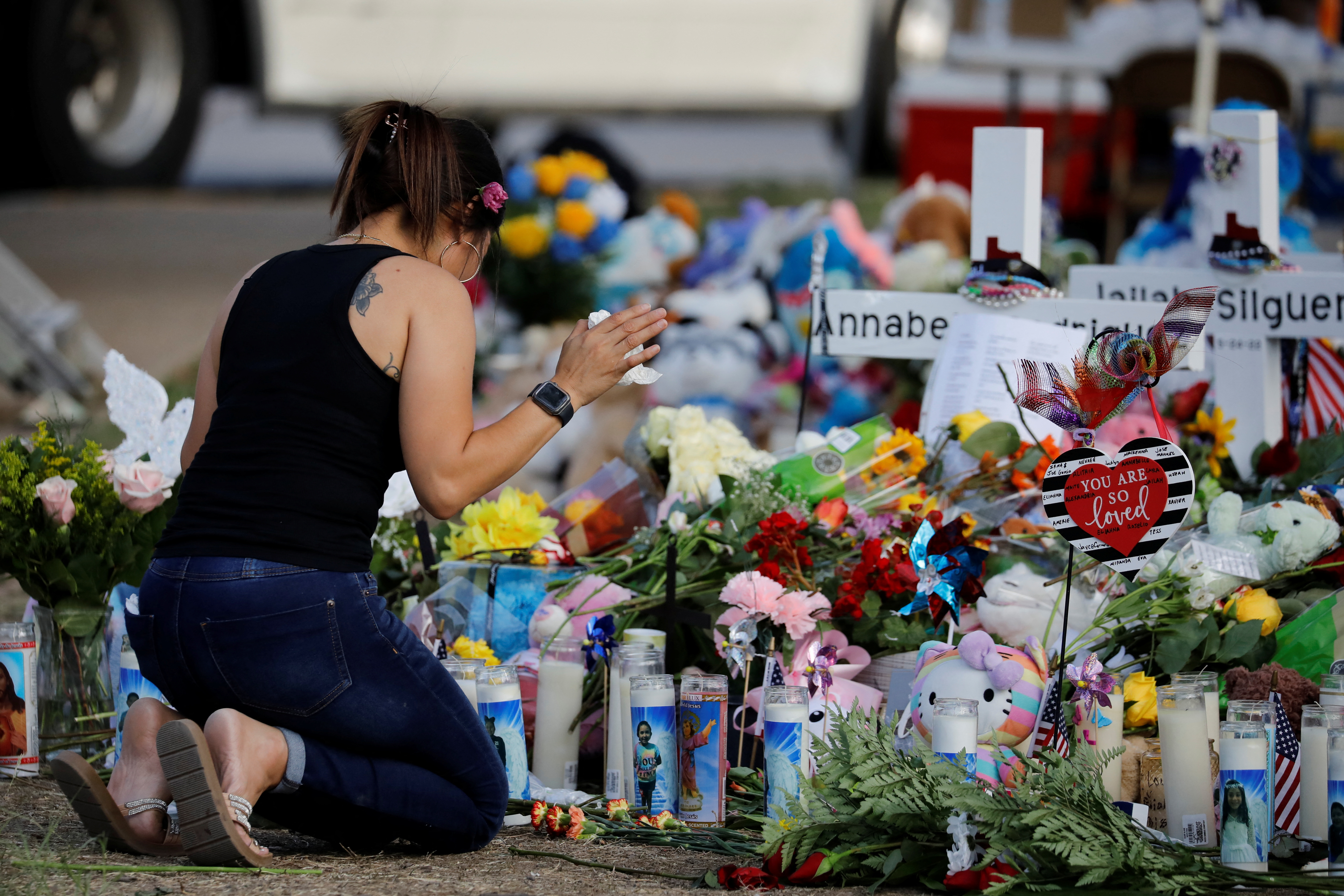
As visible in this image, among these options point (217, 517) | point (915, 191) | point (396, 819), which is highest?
point (915, 191)

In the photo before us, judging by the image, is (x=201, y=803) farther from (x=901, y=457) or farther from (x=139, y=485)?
(x=901, y=457)

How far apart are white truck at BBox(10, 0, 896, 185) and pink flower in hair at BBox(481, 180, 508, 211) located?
5.48m

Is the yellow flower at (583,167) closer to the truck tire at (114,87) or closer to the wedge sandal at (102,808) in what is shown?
the truck tire at (114,87)

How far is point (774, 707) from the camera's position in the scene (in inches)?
98.6

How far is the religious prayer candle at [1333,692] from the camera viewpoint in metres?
2.32

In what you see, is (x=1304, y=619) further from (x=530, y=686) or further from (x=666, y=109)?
(x=666, y=109)

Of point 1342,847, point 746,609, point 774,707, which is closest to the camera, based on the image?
point 1342,847

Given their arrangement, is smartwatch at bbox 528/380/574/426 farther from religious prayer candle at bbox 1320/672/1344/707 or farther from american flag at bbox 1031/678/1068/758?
religious prayer candle at bbox 1320/672/1344/707

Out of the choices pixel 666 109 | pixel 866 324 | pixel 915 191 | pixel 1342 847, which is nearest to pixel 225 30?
pixel 666 109

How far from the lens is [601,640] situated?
2807 millimetres

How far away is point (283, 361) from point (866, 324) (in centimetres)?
177

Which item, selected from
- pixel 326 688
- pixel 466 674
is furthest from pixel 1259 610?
pixel 326 688

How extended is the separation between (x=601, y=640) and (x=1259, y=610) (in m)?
1.22

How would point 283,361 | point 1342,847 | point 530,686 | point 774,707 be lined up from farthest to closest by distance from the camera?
point 530,686 < point 774,707 < point 283,361 < point 1342,847
